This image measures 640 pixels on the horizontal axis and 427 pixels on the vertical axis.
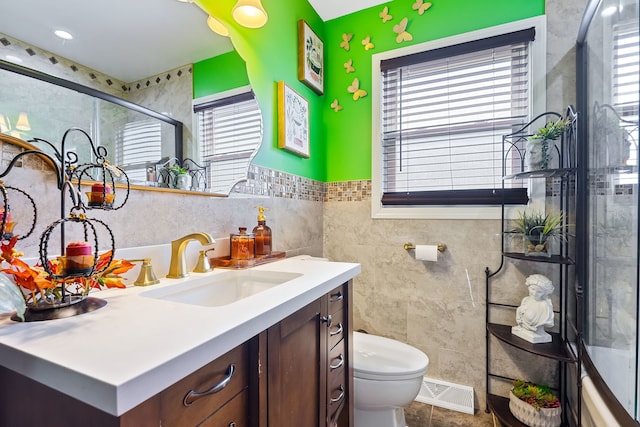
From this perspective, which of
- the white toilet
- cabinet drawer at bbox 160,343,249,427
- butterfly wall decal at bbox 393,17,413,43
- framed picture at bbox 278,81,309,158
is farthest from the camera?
butterfly wall decal at bbox 393,17,413,43

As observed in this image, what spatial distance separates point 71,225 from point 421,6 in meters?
2.16

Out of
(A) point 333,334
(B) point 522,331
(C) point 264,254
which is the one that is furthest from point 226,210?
(B) point 522,331

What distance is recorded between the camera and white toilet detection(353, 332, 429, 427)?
1.36 metres

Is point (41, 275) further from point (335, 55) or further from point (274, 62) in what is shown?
point (335, 55)

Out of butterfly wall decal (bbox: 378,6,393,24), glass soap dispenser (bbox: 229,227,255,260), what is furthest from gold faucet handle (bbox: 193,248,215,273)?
butterfly wall decal (bbox: 378,6,393,24)

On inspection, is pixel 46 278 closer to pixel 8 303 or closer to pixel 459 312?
pixel 8 303

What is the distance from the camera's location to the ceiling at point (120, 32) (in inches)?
30.7

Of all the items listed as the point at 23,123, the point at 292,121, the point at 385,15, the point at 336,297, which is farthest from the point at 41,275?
the point at 385,15

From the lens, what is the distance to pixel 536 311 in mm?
1543

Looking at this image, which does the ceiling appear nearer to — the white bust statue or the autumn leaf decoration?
the autumn leaf decoration

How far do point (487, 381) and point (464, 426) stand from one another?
282 millimetres

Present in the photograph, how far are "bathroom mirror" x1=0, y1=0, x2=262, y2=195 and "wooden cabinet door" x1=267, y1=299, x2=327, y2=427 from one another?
67cm

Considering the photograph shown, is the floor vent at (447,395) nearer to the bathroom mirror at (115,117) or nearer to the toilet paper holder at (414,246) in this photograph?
the toilet paper holder at (414,246)

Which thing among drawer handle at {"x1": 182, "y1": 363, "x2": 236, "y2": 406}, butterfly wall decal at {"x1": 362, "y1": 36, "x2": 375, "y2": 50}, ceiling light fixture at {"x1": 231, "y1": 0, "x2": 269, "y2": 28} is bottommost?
drawer handle at {"x1": 182, "y1": 363, "x2": 236, "y2": 406}
